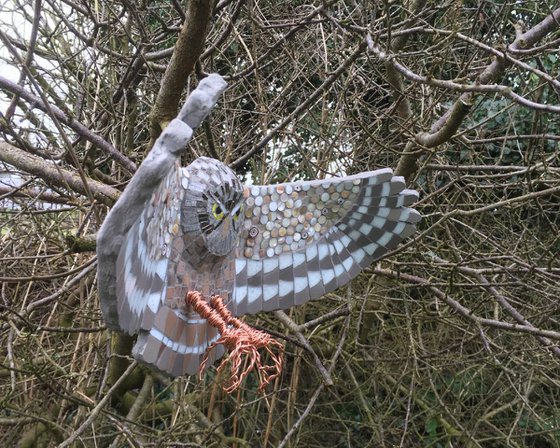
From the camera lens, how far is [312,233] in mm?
1258

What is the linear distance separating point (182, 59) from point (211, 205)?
0.54m

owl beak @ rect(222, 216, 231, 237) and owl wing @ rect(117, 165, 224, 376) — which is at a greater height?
owl beak @ rect(222, 216, 231, 237)

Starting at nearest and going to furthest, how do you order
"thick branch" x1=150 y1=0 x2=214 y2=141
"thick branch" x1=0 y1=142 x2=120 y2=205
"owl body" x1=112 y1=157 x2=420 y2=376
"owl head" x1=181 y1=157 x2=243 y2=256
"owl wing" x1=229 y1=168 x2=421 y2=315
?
"owl body" x1=112 y1=157 x2=420 y2=376 → "owl head" x1=181 y1=157 x2=243 y2=256 → "owl wing" x1=229 y1=168 x2=421 y2=315 → "thick branch" x1=150 y1=0 x2=214 y2=141 → "thick branch" x1=0 y1=142 x2=120 y2=205

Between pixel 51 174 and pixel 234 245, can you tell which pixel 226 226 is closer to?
pixel 234 245

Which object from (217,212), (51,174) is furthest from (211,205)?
(51,174)

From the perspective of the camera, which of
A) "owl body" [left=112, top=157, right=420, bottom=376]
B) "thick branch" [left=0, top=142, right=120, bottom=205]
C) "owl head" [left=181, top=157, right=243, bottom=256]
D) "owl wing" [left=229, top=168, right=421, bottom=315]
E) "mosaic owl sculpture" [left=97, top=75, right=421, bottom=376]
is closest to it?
"mosaic owl sculpture" [left=97, top=75, right=421, bottom=376]

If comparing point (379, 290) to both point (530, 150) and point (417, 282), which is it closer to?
point (417, 282)

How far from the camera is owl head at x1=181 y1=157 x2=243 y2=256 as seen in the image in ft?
3.31

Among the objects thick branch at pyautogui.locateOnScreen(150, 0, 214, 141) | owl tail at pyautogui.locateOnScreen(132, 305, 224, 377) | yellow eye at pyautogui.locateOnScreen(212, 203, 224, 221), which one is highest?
thick branch at pyautogui.locateOnScreen(150, 0, 214, 141)

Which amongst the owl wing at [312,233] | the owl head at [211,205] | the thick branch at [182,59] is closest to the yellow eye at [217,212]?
the owl head at [211,205]

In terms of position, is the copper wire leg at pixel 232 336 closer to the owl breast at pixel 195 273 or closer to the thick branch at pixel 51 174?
the owl breast at pixel 195 273

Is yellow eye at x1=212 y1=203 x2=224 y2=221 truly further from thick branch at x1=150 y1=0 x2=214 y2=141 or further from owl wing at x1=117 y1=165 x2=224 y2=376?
thick branch at x1=150 y1=0 x2=214 y2=141

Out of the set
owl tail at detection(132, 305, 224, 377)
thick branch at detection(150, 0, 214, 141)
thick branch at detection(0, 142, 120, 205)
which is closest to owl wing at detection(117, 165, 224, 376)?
owl tail at detection(132, 305, 224, 377)

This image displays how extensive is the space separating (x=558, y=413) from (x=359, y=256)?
193 centimetres
